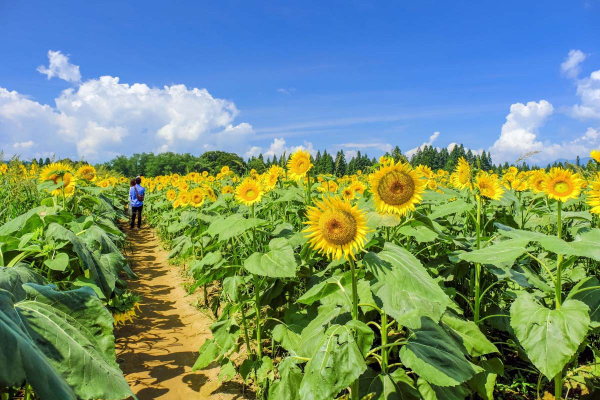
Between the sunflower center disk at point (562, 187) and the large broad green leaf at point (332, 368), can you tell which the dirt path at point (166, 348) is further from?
the sunflower center disk at point (562, 187)

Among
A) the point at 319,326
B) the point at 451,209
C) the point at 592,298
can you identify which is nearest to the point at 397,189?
the point at 451,209

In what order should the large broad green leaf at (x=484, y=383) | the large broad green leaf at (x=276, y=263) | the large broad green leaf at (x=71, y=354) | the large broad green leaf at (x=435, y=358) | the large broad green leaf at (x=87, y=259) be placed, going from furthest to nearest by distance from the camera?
the large broad green leaf at (x=87, y=259) < the large broad green leaf at (x=276, y=263) < the large broad green leaf at (x=484, y=383) < the large broad green leaf at (x=435, y=358) < the large broad green leaf at (x=71, y=354)

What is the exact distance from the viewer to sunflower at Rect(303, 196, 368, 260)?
1.86 m

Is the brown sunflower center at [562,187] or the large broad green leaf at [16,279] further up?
the brown sunflower center at [562,187]

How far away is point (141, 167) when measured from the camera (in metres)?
52.1

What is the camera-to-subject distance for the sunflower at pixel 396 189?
2250 millimetres

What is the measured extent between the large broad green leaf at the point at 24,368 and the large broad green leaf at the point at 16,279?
760mm

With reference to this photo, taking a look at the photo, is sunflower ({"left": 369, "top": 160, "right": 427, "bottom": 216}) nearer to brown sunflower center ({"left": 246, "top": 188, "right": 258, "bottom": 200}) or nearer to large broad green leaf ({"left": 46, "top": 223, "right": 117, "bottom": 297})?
brown sunflower center ({"left": 246, "top": 188, "right": 258, "bottom": 200})

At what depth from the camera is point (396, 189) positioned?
226 centimetres

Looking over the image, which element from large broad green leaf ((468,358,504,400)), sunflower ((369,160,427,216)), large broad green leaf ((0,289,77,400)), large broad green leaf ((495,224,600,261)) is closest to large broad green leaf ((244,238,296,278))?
sunflower ((369,160,427,216))

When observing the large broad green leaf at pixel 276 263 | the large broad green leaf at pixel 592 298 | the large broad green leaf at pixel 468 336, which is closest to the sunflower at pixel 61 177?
the large broad green leaf at pixel 276 263

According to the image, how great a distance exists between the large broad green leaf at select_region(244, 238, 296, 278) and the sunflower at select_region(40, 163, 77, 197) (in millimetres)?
2549

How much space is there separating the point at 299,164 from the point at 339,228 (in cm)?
213

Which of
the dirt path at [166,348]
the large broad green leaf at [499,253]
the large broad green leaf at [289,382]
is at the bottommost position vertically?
the dirt path at [166,348]
